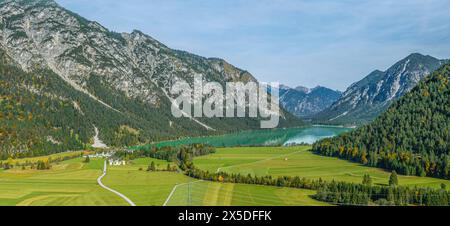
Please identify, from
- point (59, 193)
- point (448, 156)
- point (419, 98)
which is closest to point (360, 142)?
point (419, 98)

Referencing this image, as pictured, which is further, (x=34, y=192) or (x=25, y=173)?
(x=25, y=173)

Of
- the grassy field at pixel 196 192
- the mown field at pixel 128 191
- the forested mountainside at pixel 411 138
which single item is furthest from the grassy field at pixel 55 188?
the forested mountainside at pixel 411 138

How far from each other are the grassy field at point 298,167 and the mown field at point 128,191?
21.1 m

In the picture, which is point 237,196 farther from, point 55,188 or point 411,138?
point 411,138

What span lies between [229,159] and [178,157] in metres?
21.4

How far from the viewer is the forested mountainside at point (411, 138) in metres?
119

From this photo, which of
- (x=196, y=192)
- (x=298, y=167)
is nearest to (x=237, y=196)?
(x=196, y=192)

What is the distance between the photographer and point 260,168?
13388 cm

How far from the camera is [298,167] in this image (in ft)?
443

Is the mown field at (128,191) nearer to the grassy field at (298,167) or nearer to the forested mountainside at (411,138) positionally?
the grassy field at (298,167)

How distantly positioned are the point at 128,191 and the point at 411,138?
316 ft

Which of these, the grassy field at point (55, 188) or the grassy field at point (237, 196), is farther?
the grassy field at point (55, 188)

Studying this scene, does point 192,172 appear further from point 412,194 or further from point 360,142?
point 360,142

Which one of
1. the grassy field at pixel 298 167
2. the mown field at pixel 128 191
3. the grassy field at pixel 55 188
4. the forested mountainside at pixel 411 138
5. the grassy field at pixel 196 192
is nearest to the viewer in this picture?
the grassy field at pixel 196 192
